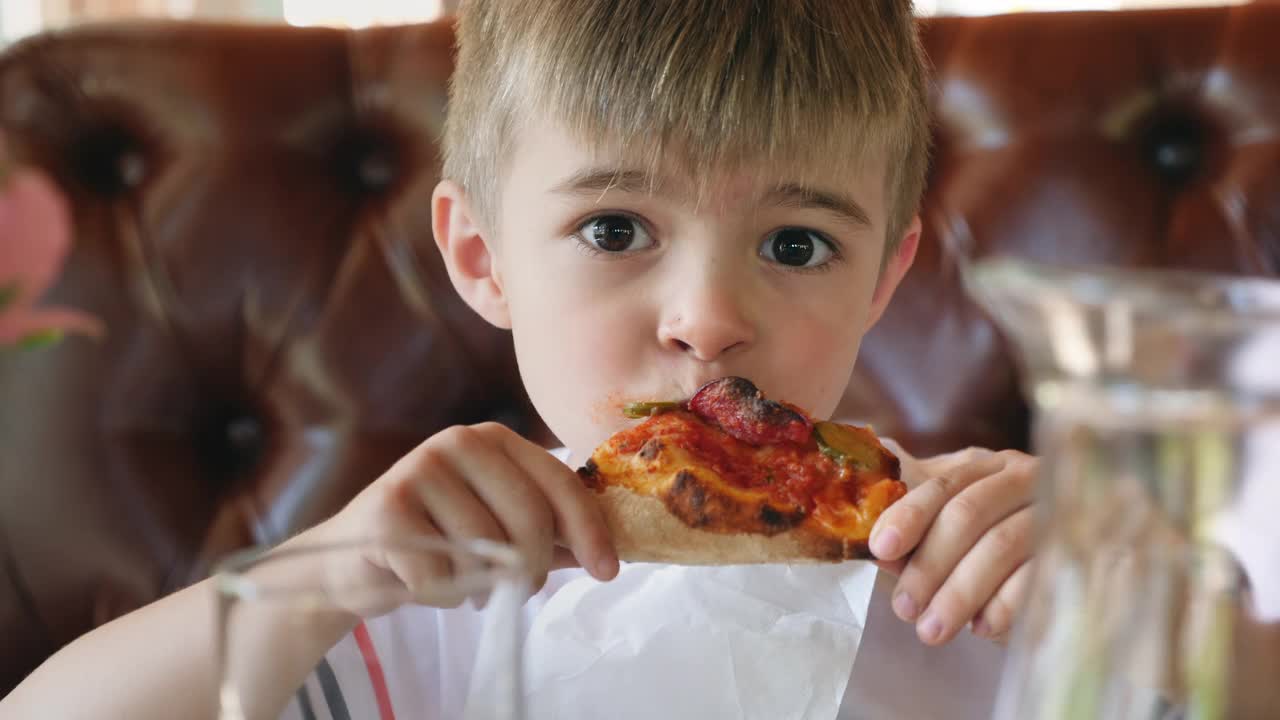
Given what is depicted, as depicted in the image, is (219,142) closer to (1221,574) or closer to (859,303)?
(859,303)

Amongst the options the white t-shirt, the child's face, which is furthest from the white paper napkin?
the child's face

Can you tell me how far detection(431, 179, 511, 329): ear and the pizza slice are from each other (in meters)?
0.32

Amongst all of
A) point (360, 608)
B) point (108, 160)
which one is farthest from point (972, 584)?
point (108, 160)

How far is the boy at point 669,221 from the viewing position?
922 millimetres

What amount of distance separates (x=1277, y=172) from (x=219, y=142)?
127 centimetres

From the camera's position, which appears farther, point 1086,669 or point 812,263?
point 812,263

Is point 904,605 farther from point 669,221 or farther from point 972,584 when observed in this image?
point 669,221

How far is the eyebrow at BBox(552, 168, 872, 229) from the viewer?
0.98 metres

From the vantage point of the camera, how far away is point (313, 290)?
1538mm

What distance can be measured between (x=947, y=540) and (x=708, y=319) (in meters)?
0.25

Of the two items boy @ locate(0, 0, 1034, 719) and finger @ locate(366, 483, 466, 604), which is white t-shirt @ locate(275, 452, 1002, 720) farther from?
finger @ locate(366, 483, 466, 604)

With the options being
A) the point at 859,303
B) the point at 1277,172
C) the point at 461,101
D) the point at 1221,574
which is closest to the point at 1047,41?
the point at 1277,172

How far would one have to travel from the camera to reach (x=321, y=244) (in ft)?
5.08

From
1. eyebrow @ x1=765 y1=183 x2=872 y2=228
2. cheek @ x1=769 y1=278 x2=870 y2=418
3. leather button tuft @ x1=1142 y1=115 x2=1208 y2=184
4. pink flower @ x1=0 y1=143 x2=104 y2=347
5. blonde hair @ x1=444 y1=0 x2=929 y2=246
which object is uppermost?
leather button tuft @ x1=1142 y1=115 x2=1208 y2=184
